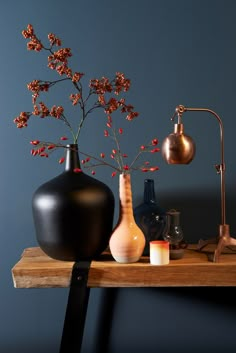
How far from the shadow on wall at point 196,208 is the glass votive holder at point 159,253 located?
34 cm

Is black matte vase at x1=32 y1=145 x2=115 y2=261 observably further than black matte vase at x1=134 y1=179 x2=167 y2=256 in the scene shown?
No

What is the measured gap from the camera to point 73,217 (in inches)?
49.1

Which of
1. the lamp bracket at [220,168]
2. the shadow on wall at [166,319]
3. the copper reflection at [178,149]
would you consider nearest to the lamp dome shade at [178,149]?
the copper reflection at [178,149]

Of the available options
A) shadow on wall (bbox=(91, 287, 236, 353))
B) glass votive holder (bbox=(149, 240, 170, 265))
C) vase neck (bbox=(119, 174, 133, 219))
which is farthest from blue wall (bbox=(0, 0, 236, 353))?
glass votive holder (bbox=(149, 240, 170, 265))

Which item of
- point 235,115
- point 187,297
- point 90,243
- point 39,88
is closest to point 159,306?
point 187,297

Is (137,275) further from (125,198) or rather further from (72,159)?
(72,159)

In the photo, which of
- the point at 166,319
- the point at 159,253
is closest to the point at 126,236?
the point at 159,253

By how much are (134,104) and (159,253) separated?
0.56 m

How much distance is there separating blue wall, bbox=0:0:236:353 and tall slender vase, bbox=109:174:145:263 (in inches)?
9.6

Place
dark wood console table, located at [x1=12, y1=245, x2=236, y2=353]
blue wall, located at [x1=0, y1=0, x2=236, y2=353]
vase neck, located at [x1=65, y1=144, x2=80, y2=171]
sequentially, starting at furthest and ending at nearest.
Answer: blue wall, located at [x1=0, y1=0, x2=236, y2=353]
vase neck, located at [x1=65, y1=144, x2=80, y2=171]
dark wood console table, located at [x1=12, y1=245, x2=236, y2=353]

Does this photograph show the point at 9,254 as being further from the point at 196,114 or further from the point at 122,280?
the point at 196,114

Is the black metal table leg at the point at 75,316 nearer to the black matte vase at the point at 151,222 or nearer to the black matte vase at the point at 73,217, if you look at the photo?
the black matte vase at the point at 73,217

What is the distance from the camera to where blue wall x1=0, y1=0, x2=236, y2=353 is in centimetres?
156

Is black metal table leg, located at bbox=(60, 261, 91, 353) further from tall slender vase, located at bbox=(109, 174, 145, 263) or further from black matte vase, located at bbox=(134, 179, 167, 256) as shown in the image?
black matte vase, located at bbox=(134, 179, 167, 256)
